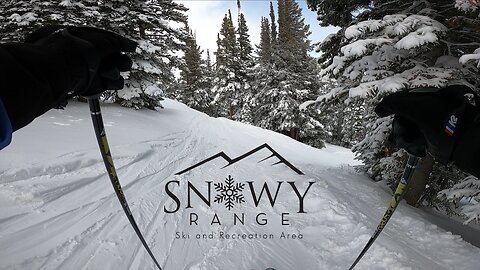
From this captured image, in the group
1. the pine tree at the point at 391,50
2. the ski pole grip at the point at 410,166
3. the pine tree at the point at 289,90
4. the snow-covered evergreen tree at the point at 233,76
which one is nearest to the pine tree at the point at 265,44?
the pine tree at the point at 289,90

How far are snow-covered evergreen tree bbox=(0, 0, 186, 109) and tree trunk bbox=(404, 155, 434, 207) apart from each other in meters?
11.0

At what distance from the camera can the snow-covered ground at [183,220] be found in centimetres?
304

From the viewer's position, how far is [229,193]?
17.1 feet

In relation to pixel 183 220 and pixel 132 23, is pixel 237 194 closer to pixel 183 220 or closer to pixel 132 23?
pixel 183 220

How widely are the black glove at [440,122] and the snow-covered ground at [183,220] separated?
191 centimetres

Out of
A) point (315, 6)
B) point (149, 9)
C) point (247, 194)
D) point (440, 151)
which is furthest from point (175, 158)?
point (149, 9)

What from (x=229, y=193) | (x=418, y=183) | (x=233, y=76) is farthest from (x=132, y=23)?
(x=233, y=76)

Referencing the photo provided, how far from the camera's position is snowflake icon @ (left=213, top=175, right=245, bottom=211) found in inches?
189

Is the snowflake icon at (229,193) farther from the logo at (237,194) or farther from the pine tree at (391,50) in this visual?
the pine tree at (391,50)

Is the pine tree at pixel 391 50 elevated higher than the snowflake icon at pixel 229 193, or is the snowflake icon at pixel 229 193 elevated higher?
the pine tree at pixel 391 50

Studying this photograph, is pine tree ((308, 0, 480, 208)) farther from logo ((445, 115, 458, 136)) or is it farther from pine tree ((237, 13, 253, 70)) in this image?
pine tree ((237, 13, 253, 70))

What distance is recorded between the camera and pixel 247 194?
5.21 metres

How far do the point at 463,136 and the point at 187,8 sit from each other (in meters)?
15.9

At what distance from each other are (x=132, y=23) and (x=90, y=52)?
528 inches
